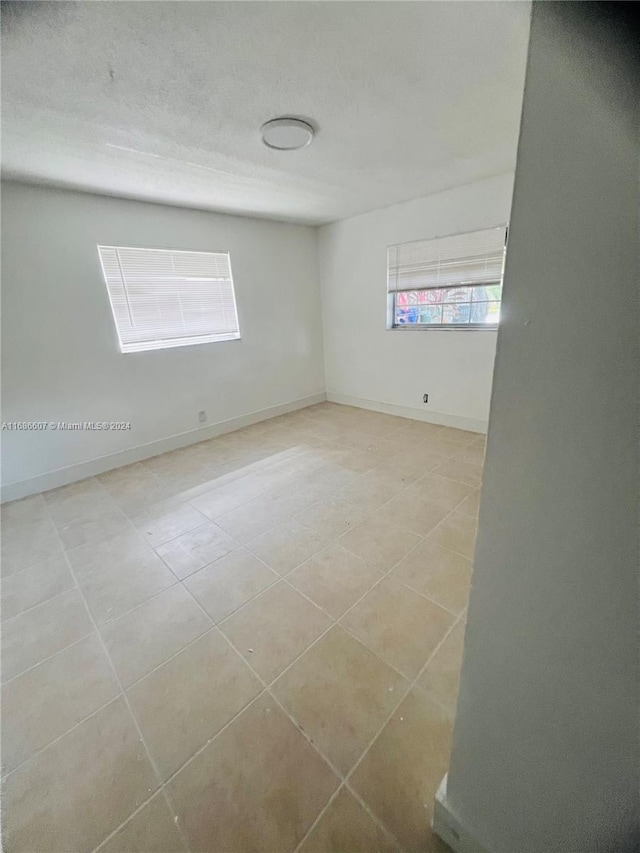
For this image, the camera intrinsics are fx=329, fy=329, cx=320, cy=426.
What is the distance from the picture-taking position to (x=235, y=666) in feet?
4.49

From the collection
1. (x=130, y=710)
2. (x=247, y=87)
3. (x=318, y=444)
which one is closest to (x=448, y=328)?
(x=318, y=444)

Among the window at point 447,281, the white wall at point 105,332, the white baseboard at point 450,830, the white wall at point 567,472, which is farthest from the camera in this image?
the window at point 447,281

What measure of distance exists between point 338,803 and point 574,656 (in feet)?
3.02

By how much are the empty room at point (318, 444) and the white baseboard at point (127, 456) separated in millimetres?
35

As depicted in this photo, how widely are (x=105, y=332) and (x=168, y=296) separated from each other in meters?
0.71

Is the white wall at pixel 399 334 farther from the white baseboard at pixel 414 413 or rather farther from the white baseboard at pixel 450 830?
the white baseboard at pixel 450 830

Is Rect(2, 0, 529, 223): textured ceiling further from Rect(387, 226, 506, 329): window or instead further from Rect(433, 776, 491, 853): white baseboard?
Rect(433, 776, 491, 853): white baseboard

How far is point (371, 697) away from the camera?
123 centimetres

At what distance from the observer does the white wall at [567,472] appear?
400mm

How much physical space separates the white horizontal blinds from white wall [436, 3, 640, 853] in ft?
10.2

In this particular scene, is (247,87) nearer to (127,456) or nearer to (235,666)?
(235,666)

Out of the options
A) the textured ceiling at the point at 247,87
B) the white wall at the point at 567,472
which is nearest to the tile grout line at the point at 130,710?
the white wall at the point at 567,472

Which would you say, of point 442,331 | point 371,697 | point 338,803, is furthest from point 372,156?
point 338,803

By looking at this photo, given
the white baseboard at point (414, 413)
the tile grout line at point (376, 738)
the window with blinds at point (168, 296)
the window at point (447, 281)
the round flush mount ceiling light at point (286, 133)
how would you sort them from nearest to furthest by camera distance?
the tile grout line at point (376, 738)
the round flush mount ceiling light at point (286, 133)
the window with blinds at point (168, 296)
the window at point (447, 281)
the white baseboard at point (414, 413)
